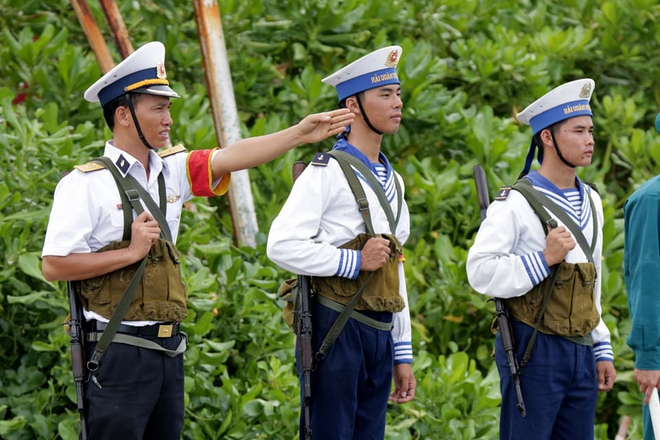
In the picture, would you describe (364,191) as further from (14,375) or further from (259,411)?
(14,375)

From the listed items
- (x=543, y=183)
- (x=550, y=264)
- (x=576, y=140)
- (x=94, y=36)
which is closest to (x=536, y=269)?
(x=550, y=264)

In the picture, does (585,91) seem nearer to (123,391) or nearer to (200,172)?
(200,172)

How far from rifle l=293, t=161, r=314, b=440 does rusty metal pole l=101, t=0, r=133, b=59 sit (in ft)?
10.1

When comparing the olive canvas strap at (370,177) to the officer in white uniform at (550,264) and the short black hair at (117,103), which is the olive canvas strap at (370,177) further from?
the short black hair at (117,103)

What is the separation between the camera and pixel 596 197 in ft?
16.1

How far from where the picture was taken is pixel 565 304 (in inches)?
177

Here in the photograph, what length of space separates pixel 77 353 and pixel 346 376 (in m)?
1.04

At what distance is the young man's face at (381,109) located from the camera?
15.1ft

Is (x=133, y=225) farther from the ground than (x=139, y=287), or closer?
farther from the ground

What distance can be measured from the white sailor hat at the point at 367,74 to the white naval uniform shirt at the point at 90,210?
0.89 metres

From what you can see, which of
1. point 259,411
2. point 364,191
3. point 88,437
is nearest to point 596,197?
point 364,191

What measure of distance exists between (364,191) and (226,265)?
1962 mm

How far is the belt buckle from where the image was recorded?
4102 millimetres

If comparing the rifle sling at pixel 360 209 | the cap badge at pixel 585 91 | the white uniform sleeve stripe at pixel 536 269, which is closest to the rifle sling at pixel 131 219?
the rifle sling at pixel 360 209
